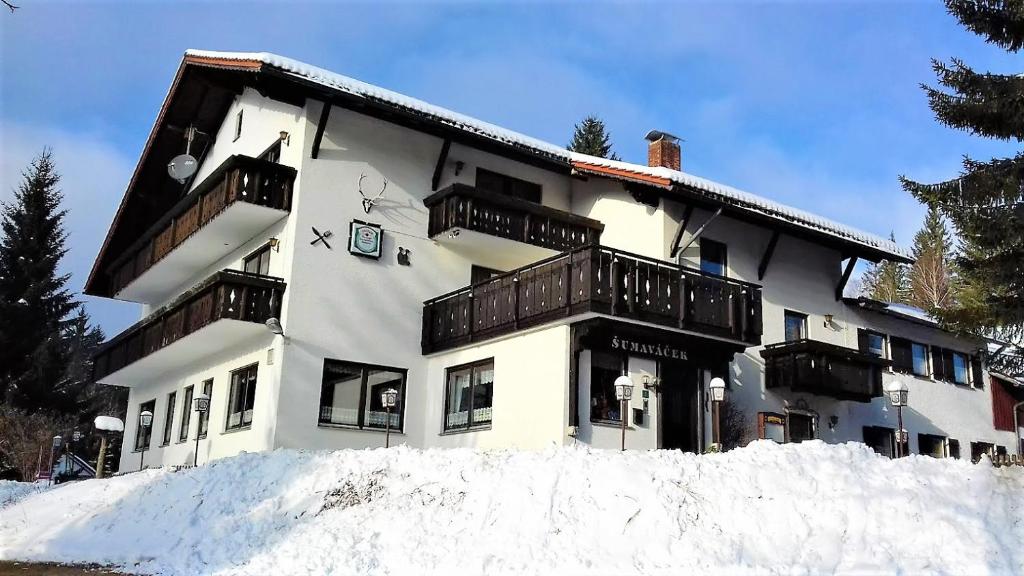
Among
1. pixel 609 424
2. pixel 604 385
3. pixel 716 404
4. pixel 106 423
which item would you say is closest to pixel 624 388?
pixel 604 385

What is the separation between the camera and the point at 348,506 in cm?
→ 1444

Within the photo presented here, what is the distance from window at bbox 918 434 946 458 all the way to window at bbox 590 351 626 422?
12.4m

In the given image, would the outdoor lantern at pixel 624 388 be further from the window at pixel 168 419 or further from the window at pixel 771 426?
the window at pixel 168 419

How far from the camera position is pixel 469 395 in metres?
21.2

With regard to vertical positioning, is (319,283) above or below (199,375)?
above

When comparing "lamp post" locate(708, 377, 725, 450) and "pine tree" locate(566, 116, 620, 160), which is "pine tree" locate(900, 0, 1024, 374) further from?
"pine tree" locate(566, 116, 620, 160)

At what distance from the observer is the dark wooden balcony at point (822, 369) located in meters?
22.5

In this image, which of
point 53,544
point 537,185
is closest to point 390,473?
point 53,544

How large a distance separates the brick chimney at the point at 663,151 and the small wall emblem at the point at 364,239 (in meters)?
8.31

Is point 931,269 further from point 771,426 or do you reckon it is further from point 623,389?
point 623,389

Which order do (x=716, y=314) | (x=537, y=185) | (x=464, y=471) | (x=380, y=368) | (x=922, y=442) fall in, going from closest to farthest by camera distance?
(x=464, y=471), (x=716, y=314), (x=380, y=368), (x=537, y=185), (x=922, y=442)

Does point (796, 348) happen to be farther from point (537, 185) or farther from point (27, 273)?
point (27, 273)

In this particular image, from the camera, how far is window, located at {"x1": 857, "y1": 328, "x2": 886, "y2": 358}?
Answer: 2628 centimetres

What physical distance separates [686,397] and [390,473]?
26.2ft
